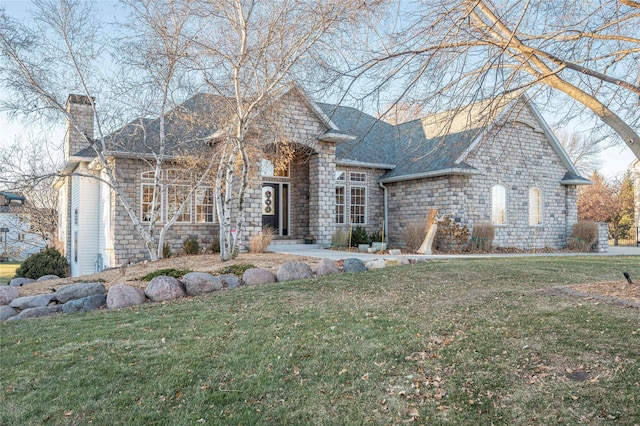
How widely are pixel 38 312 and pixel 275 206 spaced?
35.6 ft

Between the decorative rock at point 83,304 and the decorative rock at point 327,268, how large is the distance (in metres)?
4.10

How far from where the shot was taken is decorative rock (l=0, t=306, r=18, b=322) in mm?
7676

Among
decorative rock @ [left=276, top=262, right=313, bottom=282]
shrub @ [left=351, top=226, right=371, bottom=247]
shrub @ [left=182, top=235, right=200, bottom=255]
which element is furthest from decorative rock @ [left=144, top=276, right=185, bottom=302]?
shrub @ [left=351, top=226, right=371, bottom=247]

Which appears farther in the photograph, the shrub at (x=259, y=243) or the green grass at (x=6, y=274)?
the green grass at (x=6, y=274)

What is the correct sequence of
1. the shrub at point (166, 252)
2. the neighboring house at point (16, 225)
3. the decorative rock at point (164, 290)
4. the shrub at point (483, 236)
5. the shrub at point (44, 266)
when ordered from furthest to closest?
the shrub at point (44, 266) < the shrub at point (483, 236) < the shrub at point (166, 252) < the decorative rock at point (164, 290) < the neighboring house at point (16, 225)

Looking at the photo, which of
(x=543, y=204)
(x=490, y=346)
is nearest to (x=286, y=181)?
(x=543, y=204)

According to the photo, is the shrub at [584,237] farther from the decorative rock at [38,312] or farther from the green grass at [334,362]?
the decorative rock at [38,312]

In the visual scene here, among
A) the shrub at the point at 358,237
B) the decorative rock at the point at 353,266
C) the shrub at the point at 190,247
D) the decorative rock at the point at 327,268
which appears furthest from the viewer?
the shrub at the point at 358,237

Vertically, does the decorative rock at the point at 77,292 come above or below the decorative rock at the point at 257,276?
below

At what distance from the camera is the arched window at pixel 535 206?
18.2 meters

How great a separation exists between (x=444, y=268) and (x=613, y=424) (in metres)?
6.80

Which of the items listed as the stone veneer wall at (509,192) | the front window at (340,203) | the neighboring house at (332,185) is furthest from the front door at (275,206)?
the stone veneer wall at (509,192)

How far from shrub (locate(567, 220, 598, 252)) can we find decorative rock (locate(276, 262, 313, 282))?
42.7 ft

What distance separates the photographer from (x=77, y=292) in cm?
830
